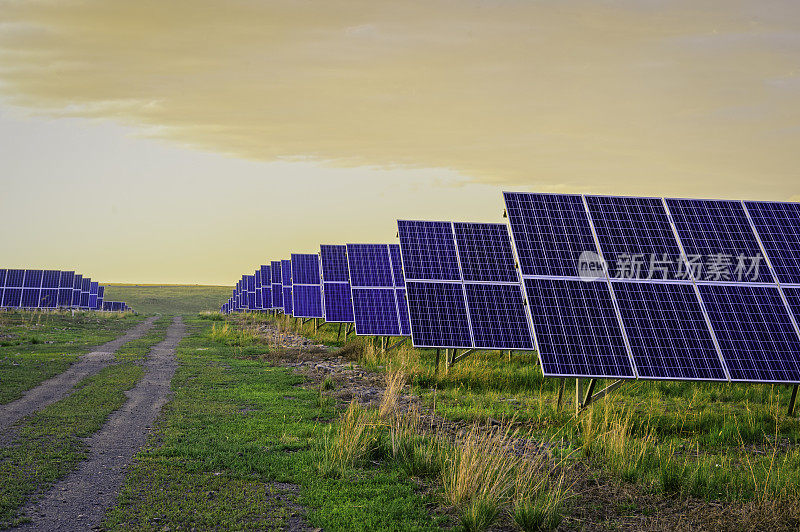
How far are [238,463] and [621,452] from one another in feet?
20.4

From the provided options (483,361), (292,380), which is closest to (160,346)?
(292,380)

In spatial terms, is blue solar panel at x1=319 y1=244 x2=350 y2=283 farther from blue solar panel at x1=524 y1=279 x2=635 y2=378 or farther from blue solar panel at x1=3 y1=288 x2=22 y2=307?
blue solar panel at x1=3 y1=288 x2=22 y2=307

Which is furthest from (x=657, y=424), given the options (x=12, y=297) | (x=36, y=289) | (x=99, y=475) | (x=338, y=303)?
(x=36, y=289)

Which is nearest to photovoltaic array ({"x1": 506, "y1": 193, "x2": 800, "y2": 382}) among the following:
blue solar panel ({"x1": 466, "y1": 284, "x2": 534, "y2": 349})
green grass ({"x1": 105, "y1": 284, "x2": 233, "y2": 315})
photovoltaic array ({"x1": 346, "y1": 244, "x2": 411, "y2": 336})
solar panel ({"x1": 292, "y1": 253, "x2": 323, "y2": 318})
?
blue solar panel ({"x1": 466, "y1": 284, "x2": 534, "y2": 349})

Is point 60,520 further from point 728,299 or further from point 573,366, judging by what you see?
point 728,299

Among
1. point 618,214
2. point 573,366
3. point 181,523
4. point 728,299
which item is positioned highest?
point 618,214

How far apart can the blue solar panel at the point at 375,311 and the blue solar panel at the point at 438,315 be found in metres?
6.06

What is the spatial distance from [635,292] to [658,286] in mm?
668

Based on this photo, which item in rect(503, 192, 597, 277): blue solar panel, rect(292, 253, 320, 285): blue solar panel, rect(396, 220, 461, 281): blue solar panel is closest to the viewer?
rect(503, 192, 597, 277): blue solar panel

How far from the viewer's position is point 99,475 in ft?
31.9

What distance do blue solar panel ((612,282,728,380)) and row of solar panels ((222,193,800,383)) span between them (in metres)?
0.03

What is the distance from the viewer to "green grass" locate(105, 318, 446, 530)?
7.89 meters

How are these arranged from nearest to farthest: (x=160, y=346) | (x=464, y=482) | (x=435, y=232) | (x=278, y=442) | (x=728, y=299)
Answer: (x=464, y=482) < (x=278, y=442) < (x=728, y=299) < (x=435, y=232) < (x=160, y=346)

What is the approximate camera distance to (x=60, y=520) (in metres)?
7.83
